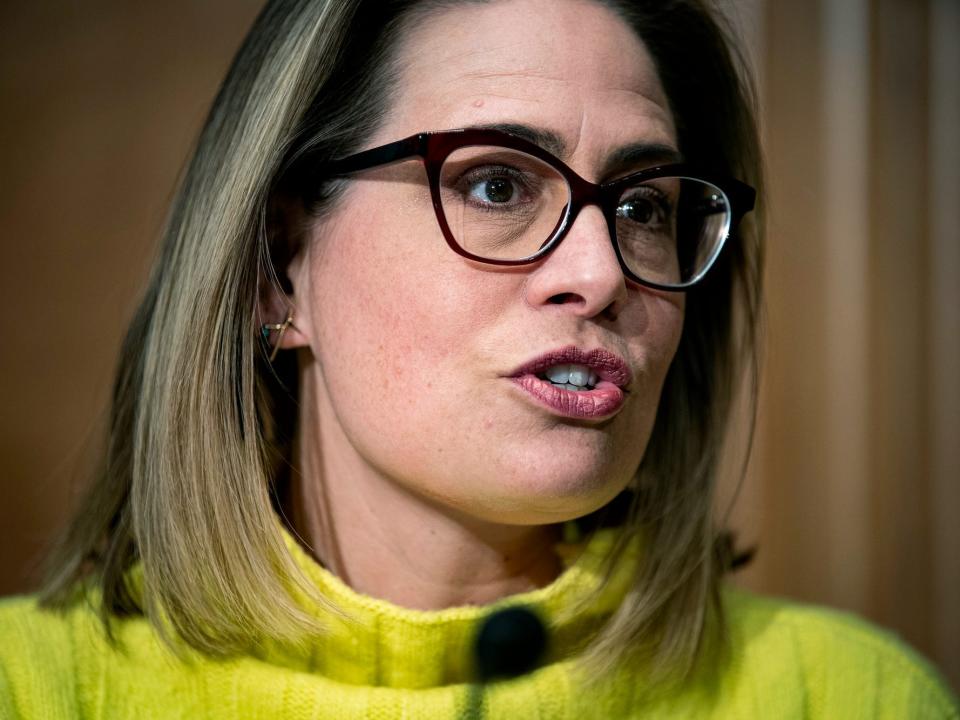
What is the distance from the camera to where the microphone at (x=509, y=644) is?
25.2 inches

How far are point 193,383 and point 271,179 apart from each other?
229 mm

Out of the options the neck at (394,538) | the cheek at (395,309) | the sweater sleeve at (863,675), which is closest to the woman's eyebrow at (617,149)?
the cheek at (395,309)

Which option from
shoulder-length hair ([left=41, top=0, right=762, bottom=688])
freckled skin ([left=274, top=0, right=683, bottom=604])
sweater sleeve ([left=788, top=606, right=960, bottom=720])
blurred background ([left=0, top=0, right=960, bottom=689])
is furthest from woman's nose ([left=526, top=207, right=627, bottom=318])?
blurred background ([left=0, top=0, right=960, bottom=689])

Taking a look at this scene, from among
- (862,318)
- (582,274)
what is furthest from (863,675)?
(862,318)

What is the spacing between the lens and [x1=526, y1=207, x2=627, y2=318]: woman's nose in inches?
33.9

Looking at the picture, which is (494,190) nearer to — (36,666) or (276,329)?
(276,329)

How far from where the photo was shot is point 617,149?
0.94 m

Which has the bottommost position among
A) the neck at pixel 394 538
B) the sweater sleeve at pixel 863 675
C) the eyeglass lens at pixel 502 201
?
the sweater sleeve at pixel 863 675

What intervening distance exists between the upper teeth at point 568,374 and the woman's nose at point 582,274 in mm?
A: 52

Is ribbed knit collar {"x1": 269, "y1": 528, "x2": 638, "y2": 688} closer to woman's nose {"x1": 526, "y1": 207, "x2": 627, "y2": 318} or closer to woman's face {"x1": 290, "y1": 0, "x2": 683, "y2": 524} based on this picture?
woman's face {"x1": 290, "y1": 0, "x2": 683, "y2": 524}

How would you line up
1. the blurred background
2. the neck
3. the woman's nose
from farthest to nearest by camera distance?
the blurred background
the neck
the woman's nose

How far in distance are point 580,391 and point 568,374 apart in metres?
0.02

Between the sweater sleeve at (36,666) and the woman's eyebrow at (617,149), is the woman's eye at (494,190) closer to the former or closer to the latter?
the woman's eyebrow at (617,149)

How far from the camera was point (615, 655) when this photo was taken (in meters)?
0.99
